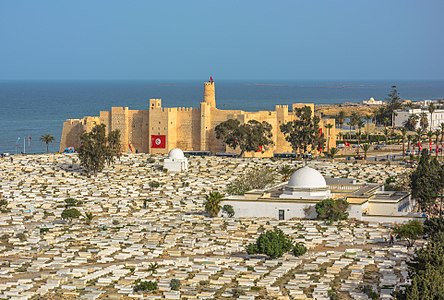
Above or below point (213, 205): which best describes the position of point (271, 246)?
below

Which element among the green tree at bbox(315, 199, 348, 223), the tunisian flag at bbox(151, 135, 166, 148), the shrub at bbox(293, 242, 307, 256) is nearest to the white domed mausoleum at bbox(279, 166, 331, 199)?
the green tree at bbox(315, 199, 348, 223)

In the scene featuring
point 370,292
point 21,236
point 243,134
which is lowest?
point 370,292

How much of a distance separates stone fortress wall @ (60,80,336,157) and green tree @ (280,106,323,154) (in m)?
2.80

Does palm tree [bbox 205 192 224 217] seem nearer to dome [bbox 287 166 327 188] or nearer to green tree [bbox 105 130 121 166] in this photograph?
dome [bbox 287 166 327 188]

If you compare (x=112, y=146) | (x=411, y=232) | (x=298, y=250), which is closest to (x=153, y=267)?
(x=298, y=250)

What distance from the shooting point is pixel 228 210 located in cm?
4834

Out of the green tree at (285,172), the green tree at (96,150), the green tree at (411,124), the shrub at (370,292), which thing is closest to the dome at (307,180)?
the green tree at (285,172)

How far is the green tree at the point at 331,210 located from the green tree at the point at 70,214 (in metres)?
11.2

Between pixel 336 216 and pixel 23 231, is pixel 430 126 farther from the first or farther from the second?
pixel 23 231

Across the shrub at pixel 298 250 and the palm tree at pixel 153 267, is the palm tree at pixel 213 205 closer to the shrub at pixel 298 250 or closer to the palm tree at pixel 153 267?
the shrub at pixel 298 250

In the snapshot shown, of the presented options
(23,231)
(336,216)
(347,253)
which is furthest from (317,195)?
(23,231)

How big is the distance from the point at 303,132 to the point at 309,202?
22.1 metres

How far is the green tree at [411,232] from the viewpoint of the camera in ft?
131

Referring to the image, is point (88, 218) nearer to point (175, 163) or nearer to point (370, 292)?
point (175, 163)
